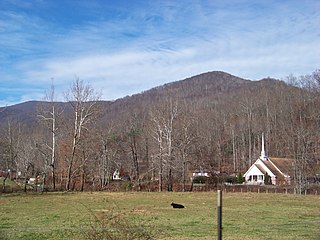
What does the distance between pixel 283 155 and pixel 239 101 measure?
21.9 meters

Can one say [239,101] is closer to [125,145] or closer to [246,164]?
[246,164]

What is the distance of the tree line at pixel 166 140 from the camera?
43.2 m

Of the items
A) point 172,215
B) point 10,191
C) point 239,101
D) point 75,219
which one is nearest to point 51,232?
point 75,219

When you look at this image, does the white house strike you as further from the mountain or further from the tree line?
the mountain

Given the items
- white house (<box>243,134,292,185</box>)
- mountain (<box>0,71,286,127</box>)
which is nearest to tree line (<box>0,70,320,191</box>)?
white house (<box>243,134,292,185</box>)

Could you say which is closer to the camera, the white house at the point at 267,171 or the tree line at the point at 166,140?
the tree line at the point at 166,140

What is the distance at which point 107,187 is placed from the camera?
41.9 metres

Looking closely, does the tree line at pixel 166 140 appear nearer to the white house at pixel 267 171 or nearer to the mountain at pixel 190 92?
the white house at pixel 267 171

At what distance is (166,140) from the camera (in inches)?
1793

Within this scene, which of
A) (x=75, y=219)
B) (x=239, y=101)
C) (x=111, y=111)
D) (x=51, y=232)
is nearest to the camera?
(x=51, y=232)

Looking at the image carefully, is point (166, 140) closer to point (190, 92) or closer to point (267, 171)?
point (267, 171)

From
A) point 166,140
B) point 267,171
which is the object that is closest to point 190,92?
point 267,171

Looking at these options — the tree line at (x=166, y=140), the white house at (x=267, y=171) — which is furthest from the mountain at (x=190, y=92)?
the white house at (x=267, y=171)

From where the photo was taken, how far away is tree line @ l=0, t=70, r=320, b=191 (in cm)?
4316
